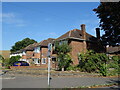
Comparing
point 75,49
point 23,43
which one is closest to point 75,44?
point 75,49

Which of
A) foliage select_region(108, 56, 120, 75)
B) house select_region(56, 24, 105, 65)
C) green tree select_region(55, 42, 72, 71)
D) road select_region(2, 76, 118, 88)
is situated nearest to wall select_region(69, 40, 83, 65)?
house select_region(56, 24, 105, 65)

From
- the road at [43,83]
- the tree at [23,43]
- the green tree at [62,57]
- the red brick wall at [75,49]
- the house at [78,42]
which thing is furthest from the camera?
the tree at [23,43]

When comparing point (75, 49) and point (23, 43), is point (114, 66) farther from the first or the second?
point (23, 43)

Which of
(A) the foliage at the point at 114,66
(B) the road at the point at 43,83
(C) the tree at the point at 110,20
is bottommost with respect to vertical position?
(B) the road at the point at 43,83

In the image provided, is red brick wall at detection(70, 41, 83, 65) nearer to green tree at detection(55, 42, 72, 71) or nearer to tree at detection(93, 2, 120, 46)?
green tree at detection(55, 42, 72, 71)

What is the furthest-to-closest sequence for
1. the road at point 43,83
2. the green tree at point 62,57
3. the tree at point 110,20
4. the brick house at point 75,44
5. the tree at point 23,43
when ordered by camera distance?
the tree at point 23,43 → the brick house at point 75,44 → the green tree at point 62,57 → the tree at point 110,20 → the road at point 43,83

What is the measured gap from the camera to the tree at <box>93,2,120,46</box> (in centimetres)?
2066

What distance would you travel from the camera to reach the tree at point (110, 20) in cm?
2066

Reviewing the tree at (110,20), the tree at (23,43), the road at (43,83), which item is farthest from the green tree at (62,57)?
the tree at (23,43)

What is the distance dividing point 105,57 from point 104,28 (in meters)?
7.28

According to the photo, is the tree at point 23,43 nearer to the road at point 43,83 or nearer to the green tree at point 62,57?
the green tree at point 62,57

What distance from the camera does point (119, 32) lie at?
22812 millimetres

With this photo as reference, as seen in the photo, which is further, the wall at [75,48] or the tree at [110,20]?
the wall at [75,48]

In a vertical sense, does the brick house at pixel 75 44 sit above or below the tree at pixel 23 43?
below
